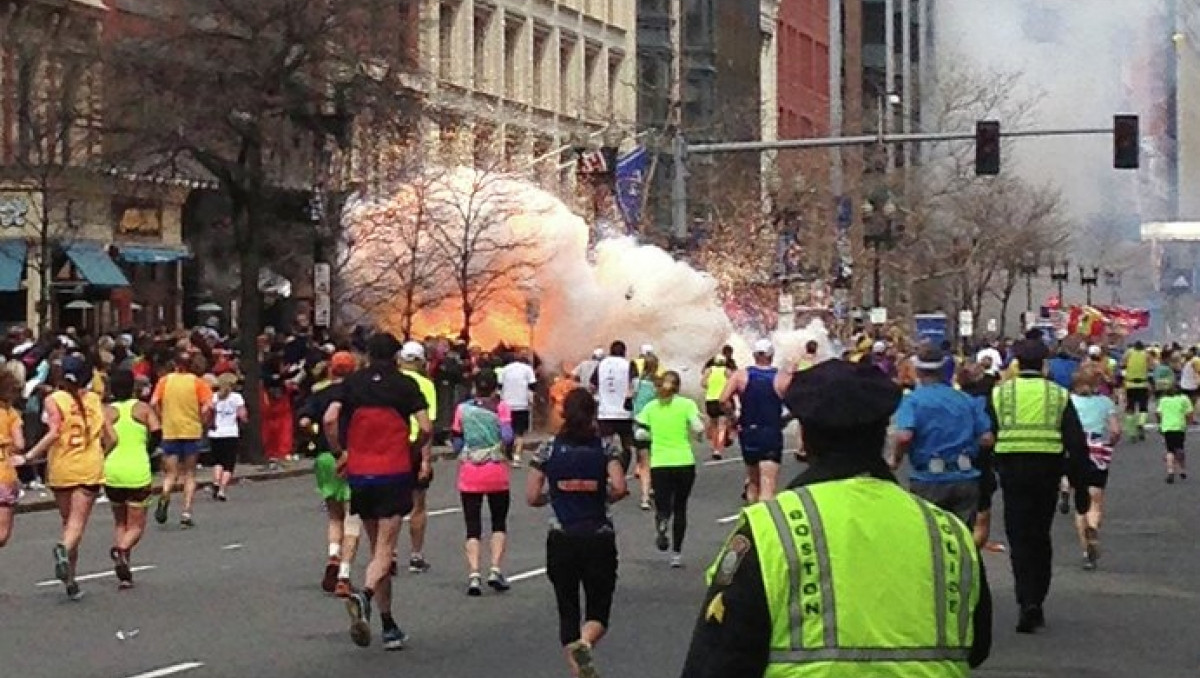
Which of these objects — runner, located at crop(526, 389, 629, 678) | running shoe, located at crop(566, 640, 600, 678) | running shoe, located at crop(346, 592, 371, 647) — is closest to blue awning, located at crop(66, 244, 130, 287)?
running shoe, located at crop(346, 592, 371, 647)

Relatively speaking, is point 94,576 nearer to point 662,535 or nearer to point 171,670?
point 662,535

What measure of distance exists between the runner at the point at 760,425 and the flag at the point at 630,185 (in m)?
28.0

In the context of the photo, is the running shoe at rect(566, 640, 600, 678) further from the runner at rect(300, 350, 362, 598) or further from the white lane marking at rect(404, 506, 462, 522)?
the white lane marking at rect(404, 506, 462, 522)

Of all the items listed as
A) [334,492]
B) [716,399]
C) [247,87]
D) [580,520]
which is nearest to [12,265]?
[247,87]

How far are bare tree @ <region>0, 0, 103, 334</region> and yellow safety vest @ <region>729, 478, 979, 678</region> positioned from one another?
3241cm

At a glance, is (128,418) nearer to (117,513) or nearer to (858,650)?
(117,513)

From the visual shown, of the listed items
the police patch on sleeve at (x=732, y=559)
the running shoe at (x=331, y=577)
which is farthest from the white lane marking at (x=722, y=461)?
the police patch on sleeve at (x=732, y=559)

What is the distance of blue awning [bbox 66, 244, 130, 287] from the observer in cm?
4450

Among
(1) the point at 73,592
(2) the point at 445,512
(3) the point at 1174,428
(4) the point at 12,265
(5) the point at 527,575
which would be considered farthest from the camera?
(4) the point at 12,265

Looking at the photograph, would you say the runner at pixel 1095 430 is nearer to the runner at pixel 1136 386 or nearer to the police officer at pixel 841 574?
the police officer at pixel 841 574

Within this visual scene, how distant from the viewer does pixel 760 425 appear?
73.5ft

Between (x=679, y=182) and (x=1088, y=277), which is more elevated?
(x=679, y=182)

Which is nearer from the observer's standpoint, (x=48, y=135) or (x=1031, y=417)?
(x=1031, y=417)

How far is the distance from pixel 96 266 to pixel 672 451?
27.3m
